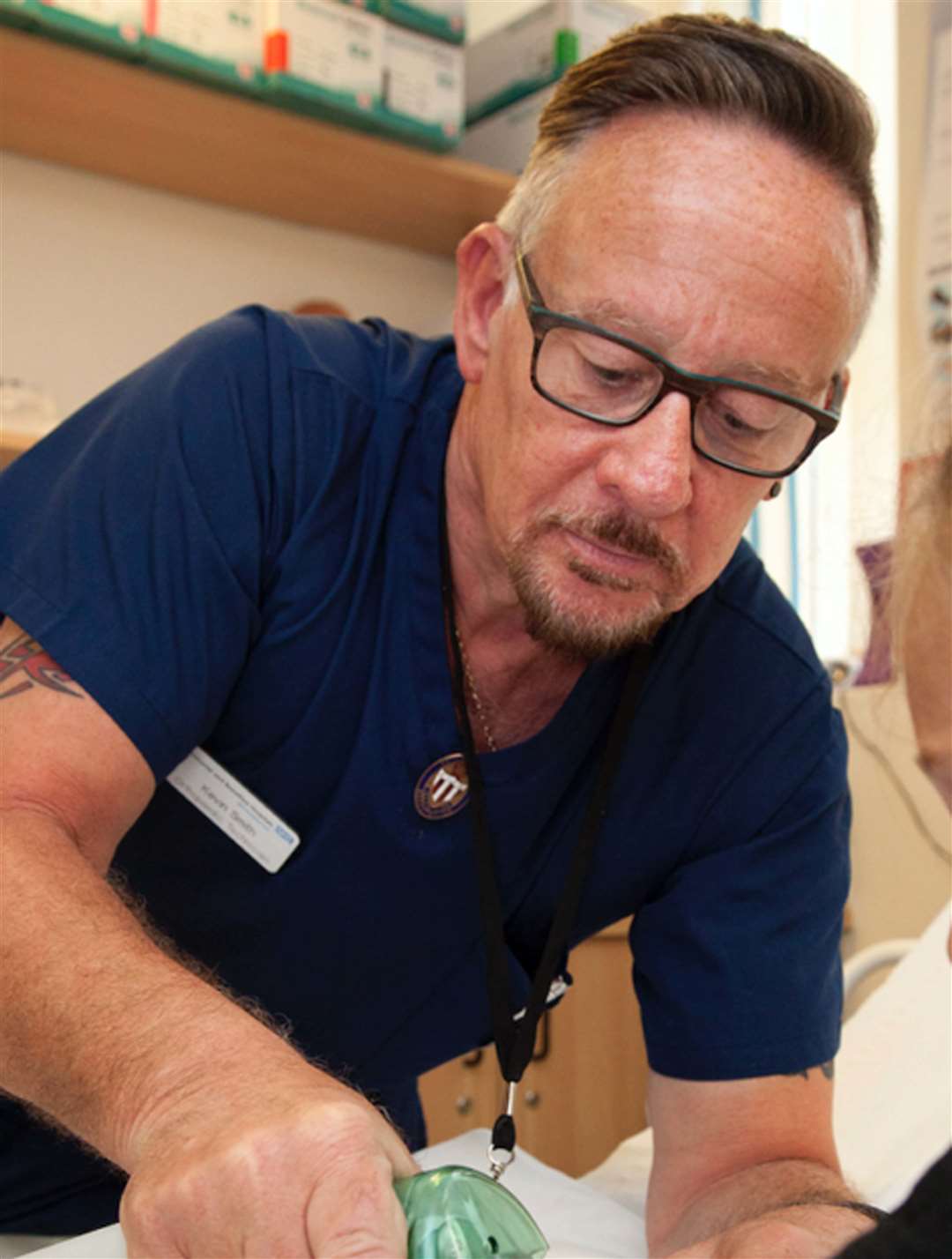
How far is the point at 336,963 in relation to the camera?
48.2 inches

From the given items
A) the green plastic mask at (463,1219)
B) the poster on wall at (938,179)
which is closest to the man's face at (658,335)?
the green plastic mask at (463,1219)

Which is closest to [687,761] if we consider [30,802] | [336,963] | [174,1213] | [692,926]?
[692,926]

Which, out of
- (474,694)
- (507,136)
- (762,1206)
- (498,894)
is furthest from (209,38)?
(762,1206)

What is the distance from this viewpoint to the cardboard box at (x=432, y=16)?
88.2 inches

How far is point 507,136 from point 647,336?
158cm

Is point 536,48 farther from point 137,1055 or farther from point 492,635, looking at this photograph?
point 137,1055

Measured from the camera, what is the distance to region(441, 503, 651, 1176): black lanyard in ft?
3.80

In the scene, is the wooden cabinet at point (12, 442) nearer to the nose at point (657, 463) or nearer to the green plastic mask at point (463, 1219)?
the nose at point (657, 463)

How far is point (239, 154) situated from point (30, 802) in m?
1.59

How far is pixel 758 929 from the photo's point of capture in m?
1.23

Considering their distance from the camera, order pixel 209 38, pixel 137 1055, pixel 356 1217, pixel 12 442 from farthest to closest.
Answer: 1. pixel 209 38
2. pixel 12 442
3. pixel 137 1055
4. pixel 356 1217

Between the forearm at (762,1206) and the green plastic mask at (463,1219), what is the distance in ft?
1.06

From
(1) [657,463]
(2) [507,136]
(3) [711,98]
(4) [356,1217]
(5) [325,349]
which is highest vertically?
(2) [507,136]

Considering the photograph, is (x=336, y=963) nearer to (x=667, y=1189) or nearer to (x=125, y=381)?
(x=667, y=1189)
